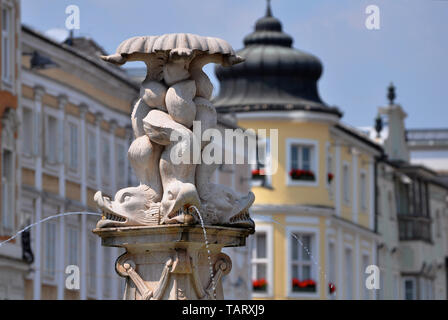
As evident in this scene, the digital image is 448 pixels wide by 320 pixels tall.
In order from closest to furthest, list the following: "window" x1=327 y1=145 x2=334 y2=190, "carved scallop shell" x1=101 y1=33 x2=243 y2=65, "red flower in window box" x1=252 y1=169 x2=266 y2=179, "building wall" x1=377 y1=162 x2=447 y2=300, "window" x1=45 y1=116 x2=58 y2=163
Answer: "carved scallop shell" x1=101 y1=33 x2=243 y2=65
"window" x1=45 y1=116 x2=58 y2=163
"red flower in window box" x1=252 y1=169 x2=266 y2=179
"window" x1=327 y1=145 x2=334 y2=190
"building wall" x1=377 y1=162 x2=447 y2=300

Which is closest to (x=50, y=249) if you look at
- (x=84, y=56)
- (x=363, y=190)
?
(x=84, y=56)

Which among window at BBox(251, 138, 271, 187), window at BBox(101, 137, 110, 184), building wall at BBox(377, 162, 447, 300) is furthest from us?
building wall at BBox(377, 162, 447, 300)

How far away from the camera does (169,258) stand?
51.0ft

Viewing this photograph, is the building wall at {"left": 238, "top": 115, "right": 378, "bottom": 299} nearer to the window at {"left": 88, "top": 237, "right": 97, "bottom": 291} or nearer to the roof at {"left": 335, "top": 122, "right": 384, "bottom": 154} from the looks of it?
the roof at {"left": 335, "top": 122, "right": 384, "bottom": 154}

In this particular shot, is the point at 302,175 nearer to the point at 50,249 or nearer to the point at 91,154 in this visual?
the point at 91,154

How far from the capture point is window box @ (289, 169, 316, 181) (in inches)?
2445

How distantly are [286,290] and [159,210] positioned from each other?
4475 cm

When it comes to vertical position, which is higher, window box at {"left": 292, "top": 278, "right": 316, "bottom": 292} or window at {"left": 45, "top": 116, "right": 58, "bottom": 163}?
window at {"left": 45, "top": 116, "right": 58, "bottom": 163}

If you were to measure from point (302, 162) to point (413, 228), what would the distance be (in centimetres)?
1444

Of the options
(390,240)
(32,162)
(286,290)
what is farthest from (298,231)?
(32,162)

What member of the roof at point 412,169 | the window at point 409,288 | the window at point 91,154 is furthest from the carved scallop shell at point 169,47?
the window at point 409,288

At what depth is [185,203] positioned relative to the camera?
15422mm

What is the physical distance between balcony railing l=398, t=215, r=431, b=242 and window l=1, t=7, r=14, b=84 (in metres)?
36.9

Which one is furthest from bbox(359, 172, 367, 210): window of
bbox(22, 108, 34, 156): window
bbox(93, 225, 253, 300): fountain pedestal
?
bbox(93, 225, 253, 300): fountain pedestal
